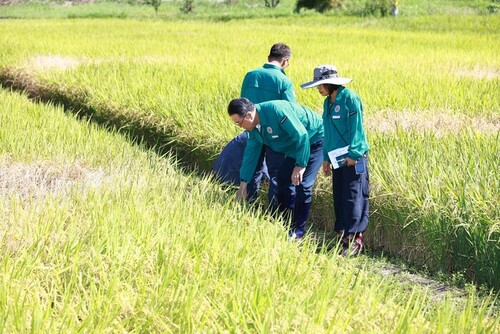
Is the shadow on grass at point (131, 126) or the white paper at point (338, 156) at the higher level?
the white paper at point (338, 156)

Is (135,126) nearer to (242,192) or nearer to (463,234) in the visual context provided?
(242,192)

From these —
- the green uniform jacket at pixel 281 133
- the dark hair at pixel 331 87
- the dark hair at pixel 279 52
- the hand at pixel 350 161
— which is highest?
the dark hair at pixel 279 52

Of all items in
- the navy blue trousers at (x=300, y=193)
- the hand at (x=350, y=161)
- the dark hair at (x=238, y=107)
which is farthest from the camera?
the navy blue trousers at (x=300, y=193)

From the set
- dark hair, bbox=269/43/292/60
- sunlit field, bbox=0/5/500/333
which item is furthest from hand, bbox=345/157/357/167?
dark hair, bbox=269/43/292/60

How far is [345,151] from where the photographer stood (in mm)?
3410

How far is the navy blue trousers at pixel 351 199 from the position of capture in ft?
11.3

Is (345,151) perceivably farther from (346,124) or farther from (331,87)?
(331,87)

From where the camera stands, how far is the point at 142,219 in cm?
268

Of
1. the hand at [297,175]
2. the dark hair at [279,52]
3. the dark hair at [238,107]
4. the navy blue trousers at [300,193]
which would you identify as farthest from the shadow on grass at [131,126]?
the dark hair at [238,107]

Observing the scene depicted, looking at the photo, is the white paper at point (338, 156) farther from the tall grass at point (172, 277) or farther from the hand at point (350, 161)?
the tall grass at point (172, 277)

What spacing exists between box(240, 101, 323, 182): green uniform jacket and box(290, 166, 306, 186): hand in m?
0.03

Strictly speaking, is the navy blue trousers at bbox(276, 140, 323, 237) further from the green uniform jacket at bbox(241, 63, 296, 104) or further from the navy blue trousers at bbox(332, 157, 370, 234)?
the green uniform jacket at bbox(241, 63, 296, 104)

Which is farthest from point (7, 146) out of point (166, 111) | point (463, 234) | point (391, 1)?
point (391, 1)

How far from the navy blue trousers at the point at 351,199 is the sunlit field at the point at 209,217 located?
151 millimetres
